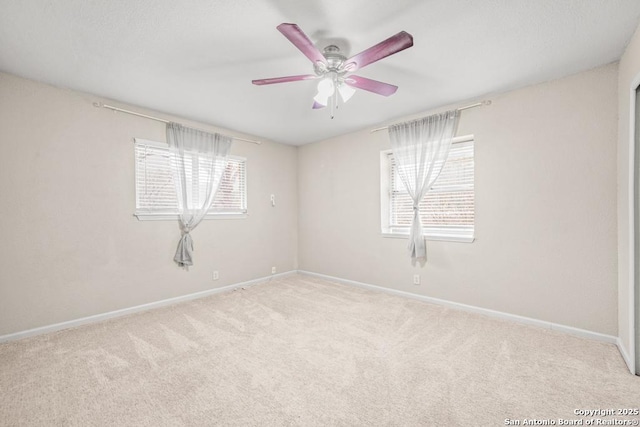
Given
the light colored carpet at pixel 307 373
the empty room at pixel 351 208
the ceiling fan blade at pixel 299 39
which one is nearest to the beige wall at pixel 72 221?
the empty room at pixel 351 208

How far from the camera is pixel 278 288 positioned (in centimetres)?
409

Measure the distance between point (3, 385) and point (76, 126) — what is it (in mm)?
2301

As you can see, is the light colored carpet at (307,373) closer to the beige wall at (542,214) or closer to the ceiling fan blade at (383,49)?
the beige wall at (542,214)

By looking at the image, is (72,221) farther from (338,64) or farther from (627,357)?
(627,357)

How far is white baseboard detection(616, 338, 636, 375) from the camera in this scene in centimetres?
185

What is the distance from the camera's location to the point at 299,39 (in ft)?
5.02

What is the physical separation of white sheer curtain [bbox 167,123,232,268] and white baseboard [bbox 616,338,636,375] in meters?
4.22

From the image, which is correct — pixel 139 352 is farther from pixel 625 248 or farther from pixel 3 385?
pixel 625 248

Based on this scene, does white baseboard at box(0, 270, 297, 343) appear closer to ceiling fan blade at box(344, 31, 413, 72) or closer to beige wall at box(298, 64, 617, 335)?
beige wall at box(298, 64, 617, 335)

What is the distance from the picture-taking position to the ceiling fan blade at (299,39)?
142 centimetres

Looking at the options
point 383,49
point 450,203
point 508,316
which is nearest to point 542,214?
point 450,203

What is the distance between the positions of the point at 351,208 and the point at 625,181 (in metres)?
2.85

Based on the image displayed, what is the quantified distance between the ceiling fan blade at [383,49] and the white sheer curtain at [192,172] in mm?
2506

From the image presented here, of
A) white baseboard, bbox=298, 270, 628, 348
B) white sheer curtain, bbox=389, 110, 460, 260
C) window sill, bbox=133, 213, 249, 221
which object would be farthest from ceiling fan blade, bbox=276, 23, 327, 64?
white baseboard, bbox=298, 270, 628, 348
